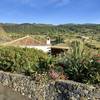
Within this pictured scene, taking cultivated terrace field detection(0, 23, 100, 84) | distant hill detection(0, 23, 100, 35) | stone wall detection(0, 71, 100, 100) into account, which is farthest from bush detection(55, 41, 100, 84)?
distant hill detection(0, 23, 100, 35)

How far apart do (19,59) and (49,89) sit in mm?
3544

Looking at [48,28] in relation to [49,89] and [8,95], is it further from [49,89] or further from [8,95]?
[49,89]

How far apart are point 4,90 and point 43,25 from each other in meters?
99.6

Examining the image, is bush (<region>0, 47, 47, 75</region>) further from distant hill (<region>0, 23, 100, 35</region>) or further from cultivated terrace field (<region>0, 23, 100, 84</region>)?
distant hill (<region>0, 23, 100, 35</region>)

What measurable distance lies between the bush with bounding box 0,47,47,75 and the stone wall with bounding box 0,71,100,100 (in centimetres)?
74

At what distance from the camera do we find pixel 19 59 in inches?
529

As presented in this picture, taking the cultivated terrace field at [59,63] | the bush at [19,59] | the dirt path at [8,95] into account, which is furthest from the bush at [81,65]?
the dirt path at [8,95]

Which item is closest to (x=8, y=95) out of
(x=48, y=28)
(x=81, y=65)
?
(x=81, y=65)

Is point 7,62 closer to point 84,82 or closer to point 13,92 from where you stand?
point 13,92

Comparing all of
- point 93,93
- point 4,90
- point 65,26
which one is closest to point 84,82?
point 93,93

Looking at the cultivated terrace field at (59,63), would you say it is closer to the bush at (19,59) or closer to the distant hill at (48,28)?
the bush at (19,59)

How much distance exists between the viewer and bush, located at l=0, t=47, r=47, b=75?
12891 mm

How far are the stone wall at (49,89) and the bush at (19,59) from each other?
0.74m

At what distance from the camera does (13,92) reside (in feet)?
38.6
